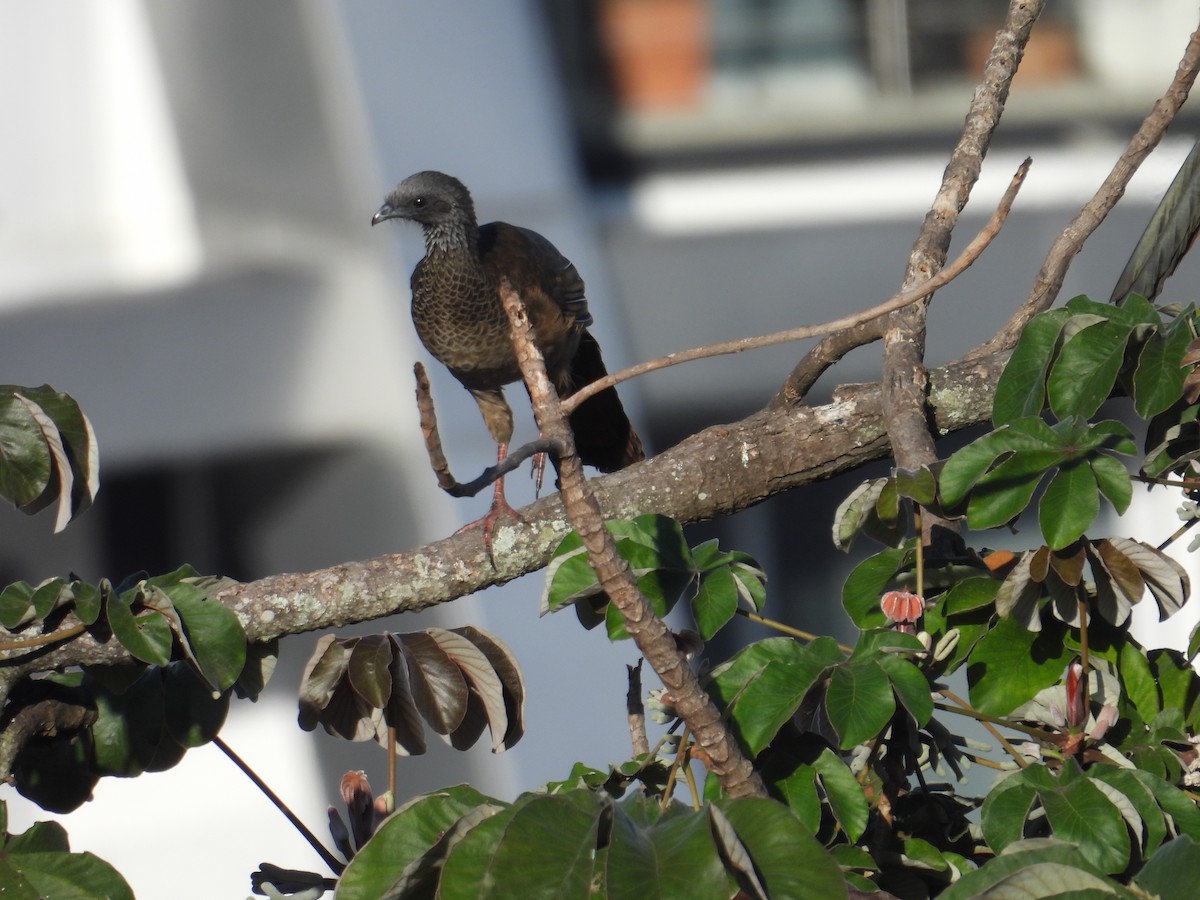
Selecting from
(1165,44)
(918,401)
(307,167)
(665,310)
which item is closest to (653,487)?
(918,401)

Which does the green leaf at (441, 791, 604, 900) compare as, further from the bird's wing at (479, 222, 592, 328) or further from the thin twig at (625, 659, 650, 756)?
the bird's wing at (479, 222, 592, 328)

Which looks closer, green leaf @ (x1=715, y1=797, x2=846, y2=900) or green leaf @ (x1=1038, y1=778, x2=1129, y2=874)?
green leaf @ (x1=715, y1=797, x2=846, y2=900)

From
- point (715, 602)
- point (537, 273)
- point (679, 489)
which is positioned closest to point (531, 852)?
point (715, 602)

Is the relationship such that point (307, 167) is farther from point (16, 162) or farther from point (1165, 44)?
point (1165, 44)

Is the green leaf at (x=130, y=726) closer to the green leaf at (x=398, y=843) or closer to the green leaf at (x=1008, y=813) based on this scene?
the green leaf at (x=398, y=843)

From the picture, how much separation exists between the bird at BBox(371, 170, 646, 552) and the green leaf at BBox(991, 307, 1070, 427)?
1714 millimetres

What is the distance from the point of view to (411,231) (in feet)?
14.1

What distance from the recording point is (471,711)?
4.32 feet

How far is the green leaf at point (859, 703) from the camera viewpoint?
99 centimetres

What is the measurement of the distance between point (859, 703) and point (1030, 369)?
1.57 ft

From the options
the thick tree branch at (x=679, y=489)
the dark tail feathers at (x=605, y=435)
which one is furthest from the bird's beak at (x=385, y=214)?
the thick tree branch at (x=679, y=489)

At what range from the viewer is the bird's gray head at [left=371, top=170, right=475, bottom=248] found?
10.3ft

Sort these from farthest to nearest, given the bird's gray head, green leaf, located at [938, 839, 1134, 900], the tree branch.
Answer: the bird's gray head < the tree branch < green leaf, located at [938, 839, 1134, 900]

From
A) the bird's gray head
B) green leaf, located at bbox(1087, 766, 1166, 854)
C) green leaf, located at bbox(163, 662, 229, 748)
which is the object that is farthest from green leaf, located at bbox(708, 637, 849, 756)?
the bird's gray head
